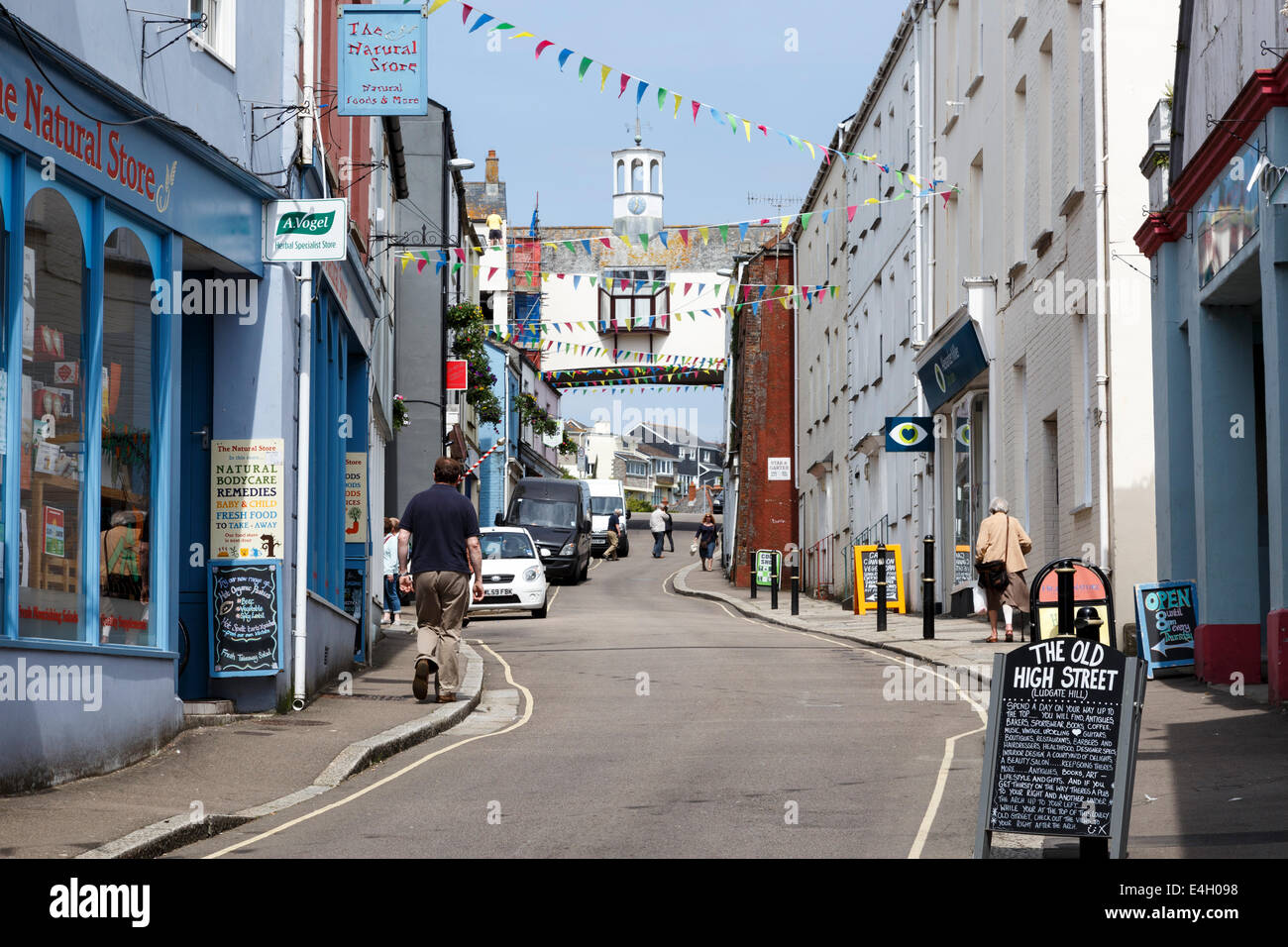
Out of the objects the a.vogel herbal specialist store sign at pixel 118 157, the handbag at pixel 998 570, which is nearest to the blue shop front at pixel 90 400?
the a.vogel herbal specialist store sign at pixel 118 157

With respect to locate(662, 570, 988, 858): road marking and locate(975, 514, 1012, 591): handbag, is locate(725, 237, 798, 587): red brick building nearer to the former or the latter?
locate(662, 570, 988, 858): road marking

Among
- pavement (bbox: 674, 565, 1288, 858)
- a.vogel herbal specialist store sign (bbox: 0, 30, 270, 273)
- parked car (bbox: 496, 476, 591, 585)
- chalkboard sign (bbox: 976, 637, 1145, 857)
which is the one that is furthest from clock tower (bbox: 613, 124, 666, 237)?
chalkboard sign (bbox: 976, 637, 1145, 857)

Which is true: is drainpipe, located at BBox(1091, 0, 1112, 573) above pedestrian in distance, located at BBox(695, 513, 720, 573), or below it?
above

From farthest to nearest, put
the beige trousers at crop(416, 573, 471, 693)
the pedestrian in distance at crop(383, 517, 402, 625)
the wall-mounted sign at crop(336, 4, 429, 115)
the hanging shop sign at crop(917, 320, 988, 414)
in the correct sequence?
the pedestrian in distance at crop(383, 517, 402, 625) < the hanging shop sign at crop(917, 320, 988, 414) < the wall-mounted sign at crop(336, 4, 429, 115) < the beige trousers at crop(416, 573, 471, 693)

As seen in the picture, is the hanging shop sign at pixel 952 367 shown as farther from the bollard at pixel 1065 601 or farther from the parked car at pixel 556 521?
the bollard at pixel 1065 601

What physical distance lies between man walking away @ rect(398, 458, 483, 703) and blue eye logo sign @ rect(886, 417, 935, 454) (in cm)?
1426

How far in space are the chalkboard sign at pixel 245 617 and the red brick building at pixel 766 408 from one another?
32.8 meters

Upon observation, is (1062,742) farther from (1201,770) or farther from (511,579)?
(511,579)

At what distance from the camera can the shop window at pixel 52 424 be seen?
373 inches

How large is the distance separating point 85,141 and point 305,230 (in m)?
3.12

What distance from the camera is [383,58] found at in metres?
15.0

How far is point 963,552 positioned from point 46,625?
1851 centimetres

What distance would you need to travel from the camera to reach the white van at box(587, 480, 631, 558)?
60656 mm
